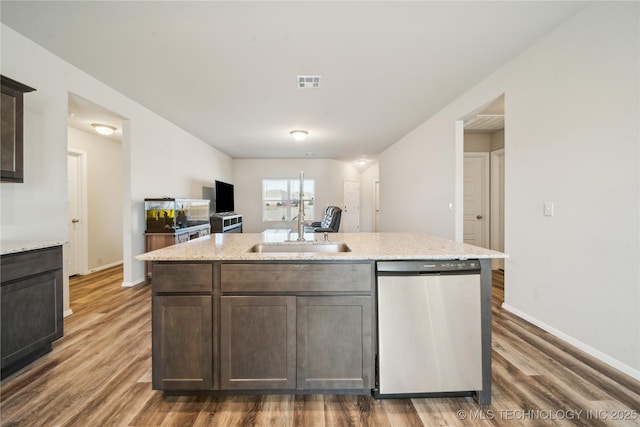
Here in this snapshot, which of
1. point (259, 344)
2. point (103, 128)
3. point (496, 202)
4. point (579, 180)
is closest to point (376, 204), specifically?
point (496, 202)

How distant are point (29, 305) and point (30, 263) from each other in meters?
0.29

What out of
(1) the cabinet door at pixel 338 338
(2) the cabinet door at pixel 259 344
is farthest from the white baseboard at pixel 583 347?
(2) the cabinet door at pixel 259 344

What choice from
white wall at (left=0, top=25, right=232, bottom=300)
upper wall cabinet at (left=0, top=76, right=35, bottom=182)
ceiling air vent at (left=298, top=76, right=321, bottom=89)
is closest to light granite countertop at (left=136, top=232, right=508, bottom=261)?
upper wall cabinet at (left=0, top=76, right=35, bottom=182)

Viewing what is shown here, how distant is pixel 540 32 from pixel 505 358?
8.87ft

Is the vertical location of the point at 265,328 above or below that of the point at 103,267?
above

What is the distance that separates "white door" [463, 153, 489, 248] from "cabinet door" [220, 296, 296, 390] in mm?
4591

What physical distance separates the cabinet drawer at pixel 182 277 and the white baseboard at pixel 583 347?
8.97 feet

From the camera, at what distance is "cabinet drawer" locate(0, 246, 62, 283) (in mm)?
1729

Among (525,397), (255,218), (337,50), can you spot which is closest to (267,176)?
(255,218)

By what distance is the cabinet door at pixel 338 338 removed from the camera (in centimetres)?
154

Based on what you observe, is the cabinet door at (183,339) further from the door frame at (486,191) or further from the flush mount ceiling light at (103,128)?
the door frame at (486,191)

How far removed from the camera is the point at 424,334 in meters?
1.51

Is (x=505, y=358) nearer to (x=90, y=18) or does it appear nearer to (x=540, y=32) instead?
(x=540, y=32)

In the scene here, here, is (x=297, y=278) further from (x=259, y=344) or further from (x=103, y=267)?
(x=103, y=267)
